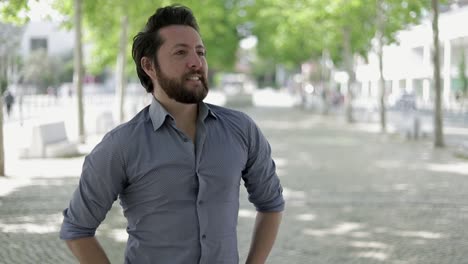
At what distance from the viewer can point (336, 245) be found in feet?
25.0

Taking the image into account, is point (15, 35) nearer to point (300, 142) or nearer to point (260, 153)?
point (300, 142)

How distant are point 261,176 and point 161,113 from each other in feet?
1.38

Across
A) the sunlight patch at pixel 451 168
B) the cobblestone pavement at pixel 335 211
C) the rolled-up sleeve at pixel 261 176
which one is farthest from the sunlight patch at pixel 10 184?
the rolled-up sleeve at pixel 261 176

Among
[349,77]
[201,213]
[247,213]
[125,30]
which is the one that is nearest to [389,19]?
[349,77]

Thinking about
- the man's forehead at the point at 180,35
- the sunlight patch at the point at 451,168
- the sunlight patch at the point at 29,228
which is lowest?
the sunlight patch at the point at 451,168

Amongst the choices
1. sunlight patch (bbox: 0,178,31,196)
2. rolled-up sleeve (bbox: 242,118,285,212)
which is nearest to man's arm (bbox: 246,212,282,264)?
rolled-up sleeve (bbox: 242,118,285,212)

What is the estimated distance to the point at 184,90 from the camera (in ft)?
7.64

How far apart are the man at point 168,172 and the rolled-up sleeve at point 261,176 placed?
0.09 m

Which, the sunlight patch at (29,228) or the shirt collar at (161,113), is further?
the sunlight patch at (29,228)

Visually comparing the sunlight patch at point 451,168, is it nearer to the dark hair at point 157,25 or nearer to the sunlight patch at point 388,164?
the sunlight patch at point 388,164

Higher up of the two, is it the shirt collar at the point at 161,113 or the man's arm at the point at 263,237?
the shirt collar at the point at 161,113

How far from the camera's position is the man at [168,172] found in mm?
2320

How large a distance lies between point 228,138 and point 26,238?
582cm

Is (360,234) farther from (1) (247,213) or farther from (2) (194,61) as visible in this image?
(2) (194,61)
